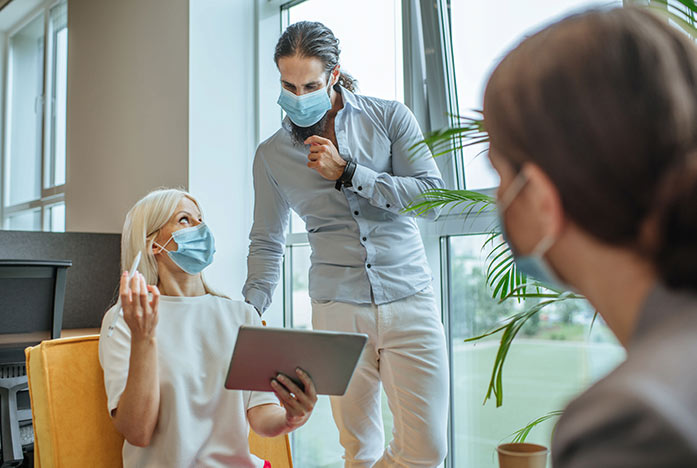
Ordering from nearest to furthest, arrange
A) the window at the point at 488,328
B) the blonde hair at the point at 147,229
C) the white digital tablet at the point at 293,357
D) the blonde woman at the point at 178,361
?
the white digital tablet at the point at 293,357, the blonde woman at the point at 178,361, the blonde hair at the point at 147,229, the window at the point at 488,328

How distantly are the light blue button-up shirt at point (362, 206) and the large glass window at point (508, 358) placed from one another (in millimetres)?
394

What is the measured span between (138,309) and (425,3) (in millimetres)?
1608

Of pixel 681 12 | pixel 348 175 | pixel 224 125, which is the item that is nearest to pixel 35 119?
pixel 224 125

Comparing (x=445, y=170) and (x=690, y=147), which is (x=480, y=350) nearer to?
(x=445, y=170)

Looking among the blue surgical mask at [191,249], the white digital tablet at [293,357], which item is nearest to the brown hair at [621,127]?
the white digital tablet at [293,357]

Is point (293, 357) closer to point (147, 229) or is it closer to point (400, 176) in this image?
point (147, 229)

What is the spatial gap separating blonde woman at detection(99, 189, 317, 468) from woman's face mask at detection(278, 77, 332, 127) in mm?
392

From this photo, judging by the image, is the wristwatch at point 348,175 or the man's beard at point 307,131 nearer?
the wristwatch at point 348,175

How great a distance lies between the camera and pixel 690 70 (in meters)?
0.46

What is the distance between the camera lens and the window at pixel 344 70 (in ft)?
8.27

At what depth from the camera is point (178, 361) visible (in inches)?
58.3

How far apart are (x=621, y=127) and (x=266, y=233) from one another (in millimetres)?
1656

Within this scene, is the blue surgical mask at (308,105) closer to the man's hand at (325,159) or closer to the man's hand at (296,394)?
the man's hand at (325,159)

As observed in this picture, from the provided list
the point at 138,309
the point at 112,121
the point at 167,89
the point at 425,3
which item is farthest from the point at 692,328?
the point at 112,121
